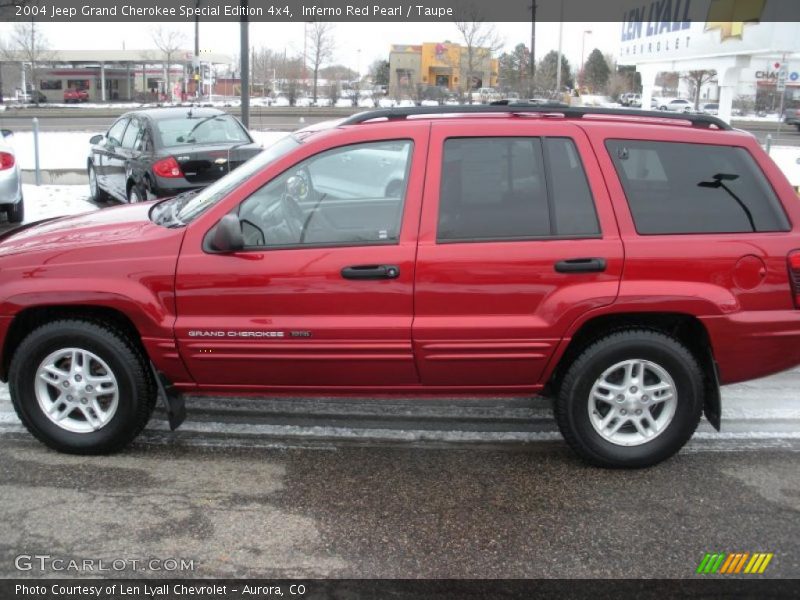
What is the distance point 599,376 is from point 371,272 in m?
1.25

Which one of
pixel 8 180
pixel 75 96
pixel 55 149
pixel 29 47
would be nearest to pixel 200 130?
pixel 8 180

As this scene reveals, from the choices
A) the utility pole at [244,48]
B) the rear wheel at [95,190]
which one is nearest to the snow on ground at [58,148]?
the utility pole at [244,48]

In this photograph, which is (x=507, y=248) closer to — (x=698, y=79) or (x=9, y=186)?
(x=9, y=186)

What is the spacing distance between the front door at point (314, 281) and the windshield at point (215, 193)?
206mm

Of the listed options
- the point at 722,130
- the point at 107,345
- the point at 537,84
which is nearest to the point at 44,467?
the point at 107,345

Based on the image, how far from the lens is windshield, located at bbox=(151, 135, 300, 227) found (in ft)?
13.1

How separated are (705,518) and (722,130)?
6.51 ft

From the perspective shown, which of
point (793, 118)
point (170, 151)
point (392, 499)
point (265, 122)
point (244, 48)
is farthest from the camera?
point (793, 118)

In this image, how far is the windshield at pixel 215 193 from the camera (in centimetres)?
399

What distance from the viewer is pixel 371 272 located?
3707 mm

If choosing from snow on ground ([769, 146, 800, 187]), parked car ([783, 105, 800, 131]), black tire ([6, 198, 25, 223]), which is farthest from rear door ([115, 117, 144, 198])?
parked car ([783, 105, 800, 131])

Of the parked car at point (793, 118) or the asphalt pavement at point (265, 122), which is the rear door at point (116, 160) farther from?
the parked car at point (793, 118)

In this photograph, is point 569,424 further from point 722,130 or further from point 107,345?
point 107,345

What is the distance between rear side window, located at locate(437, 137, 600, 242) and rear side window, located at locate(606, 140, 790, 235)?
0.25 m
